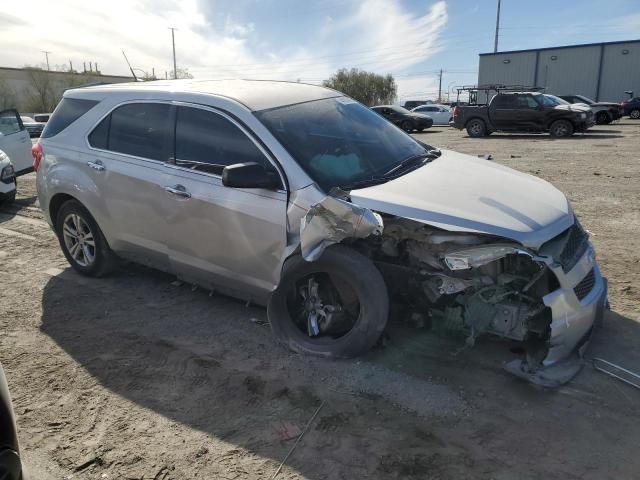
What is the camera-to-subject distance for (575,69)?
Result: 39000mm

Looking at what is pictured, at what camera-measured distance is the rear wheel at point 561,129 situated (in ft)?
60.6

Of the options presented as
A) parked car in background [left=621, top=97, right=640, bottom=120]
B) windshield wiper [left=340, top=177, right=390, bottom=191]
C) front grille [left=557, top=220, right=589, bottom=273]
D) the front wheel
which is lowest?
the front wheel

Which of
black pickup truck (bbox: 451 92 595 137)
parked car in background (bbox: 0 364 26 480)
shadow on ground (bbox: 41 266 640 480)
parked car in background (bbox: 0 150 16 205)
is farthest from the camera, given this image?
black pickup truck (bbox: 451 92 595 137)

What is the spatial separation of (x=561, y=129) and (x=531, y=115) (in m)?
1.19

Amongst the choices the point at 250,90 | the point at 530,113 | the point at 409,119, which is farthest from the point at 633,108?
the point at 250,90

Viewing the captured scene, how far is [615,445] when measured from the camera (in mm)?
2604

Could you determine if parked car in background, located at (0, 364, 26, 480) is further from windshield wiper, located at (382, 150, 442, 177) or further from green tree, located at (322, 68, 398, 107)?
green tree, located at (322, 68, 398, 107)

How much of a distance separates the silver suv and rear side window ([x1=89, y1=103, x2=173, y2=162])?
0.04 feet

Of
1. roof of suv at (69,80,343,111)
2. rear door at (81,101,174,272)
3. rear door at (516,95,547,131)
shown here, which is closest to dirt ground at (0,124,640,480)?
rear door at (81,101,174,272)

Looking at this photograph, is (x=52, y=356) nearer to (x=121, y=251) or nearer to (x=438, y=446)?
(x=121, y=251)

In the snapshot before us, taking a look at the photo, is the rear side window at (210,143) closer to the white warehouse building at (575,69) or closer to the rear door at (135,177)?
the rear door at (135,177)

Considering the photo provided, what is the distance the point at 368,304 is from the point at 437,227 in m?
0.65

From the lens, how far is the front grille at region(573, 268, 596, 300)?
3080mm

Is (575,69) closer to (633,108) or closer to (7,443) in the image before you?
(633,108)
